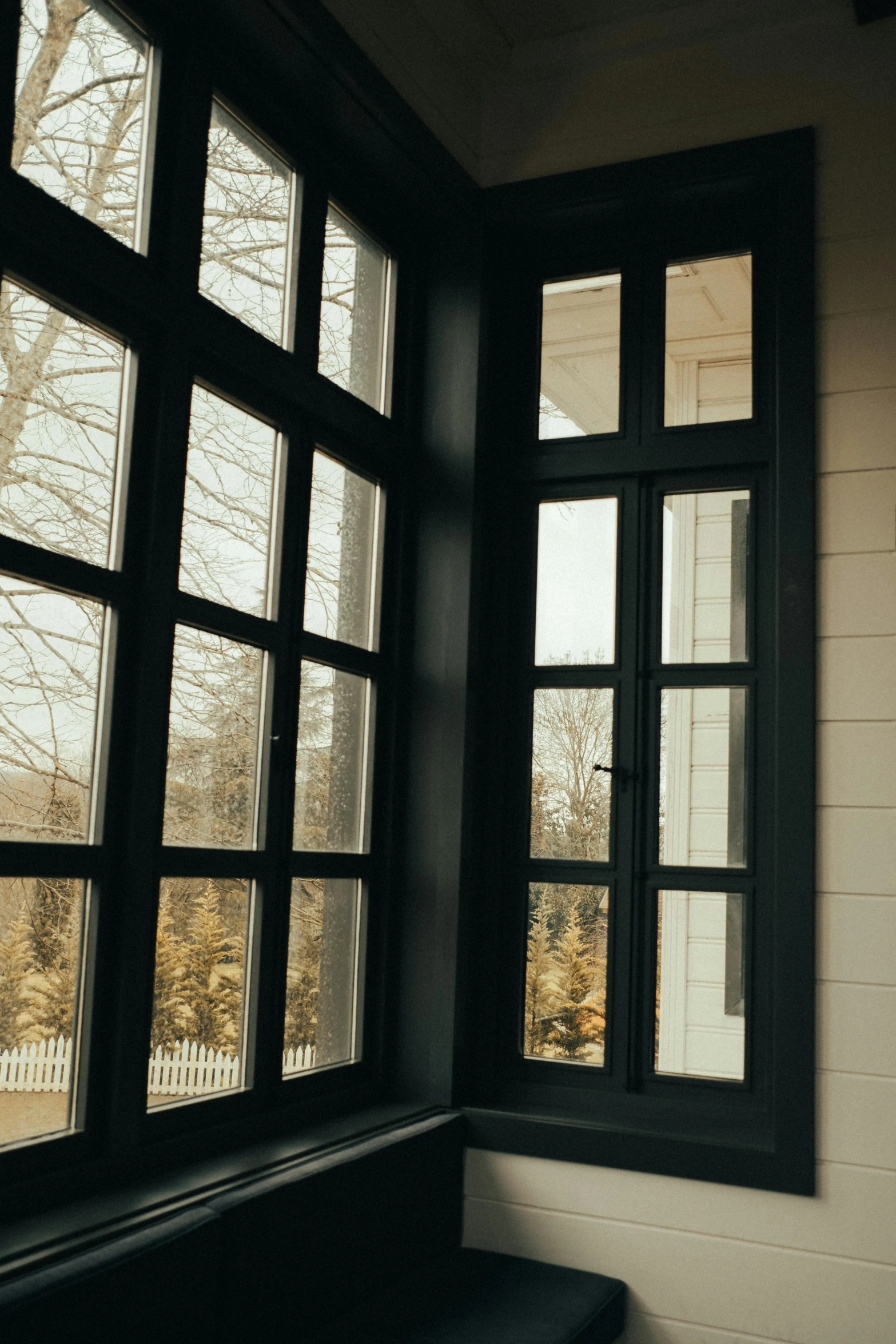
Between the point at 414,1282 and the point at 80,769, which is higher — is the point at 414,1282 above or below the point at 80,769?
below

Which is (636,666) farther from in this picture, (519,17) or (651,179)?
(519,17)

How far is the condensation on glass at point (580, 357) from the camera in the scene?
11.0 feet

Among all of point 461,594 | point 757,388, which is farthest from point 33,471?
point 757,388

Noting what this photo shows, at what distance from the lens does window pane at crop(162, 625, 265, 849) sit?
2.42 meters

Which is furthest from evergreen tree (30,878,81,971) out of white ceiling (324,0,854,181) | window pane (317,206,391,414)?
white ceiling (324,0,854,181)

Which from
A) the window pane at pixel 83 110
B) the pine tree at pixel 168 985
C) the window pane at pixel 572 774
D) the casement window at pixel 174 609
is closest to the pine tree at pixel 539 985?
the window pane at pixel 572 774

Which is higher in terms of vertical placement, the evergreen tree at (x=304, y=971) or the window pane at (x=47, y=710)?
the window pane at (x=47, y=710)

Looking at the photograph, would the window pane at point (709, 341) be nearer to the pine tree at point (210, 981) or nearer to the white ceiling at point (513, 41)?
the white ceiling at point (513, 41)

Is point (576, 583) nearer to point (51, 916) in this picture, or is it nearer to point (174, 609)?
point (174, 609)

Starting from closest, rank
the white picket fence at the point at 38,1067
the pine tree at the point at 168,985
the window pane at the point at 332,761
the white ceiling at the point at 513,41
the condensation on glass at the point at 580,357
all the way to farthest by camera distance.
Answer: the white picket fence at the point at 38,1067, the pine tree at the point at 168,985, the window pane at the point at 332,761, the white ceiling at the point at 513,41, the condensation on glass at the point at 580,357

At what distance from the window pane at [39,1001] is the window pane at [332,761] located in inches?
30.0

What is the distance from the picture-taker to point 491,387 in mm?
3410

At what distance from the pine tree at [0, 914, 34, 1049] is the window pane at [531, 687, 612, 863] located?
156 cm

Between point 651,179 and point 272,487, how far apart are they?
1.40 m
